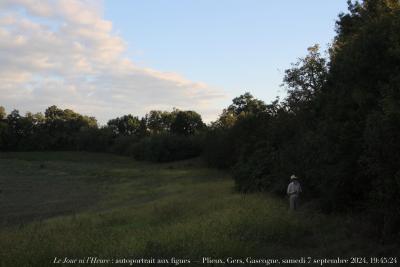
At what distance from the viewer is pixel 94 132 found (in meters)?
137

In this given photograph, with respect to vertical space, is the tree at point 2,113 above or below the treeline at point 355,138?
above

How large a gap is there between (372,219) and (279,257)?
12.2ft

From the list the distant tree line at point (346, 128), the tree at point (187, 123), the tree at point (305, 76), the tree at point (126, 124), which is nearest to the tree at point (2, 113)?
the tree at point (126, 124)

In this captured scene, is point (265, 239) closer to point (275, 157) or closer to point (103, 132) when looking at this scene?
point (275, 157)

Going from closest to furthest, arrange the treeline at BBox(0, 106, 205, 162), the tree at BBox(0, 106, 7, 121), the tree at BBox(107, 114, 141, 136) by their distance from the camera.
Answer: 1. the treeline at BBox(0, 106, 205, 162)
2. the tree at BBox(0, 106, 7, 121)
3. the tree at BBox(107, 114, 141, 136)

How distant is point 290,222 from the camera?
50.1ft

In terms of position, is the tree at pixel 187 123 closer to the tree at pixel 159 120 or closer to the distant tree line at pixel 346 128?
the tree at pixel 159 120

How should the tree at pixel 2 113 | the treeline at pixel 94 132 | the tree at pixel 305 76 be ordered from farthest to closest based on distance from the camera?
the tree at pixel 2 113
the treeline at pixel 94 132
the tree at pixel 305 76

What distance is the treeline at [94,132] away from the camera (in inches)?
4803

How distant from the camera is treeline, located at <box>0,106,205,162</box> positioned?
400 ft

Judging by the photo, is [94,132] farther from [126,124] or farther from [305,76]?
[305,76]

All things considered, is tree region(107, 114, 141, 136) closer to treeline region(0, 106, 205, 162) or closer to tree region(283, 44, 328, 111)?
treeline region(0, 106, 205, 162)

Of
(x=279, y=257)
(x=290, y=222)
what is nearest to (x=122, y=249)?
(x=279, y=257)

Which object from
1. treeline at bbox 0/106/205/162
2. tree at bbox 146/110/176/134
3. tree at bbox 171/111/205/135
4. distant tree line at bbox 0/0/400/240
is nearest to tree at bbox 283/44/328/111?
distant tree line at bbox 0/0/400/240
